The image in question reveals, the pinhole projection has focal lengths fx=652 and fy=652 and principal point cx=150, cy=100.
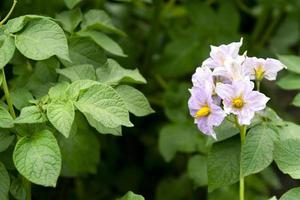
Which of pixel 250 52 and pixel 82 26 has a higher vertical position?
pixel 82 26

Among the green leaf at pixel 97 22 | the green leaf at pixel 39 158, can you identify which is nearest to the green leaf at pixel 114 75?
the green leaf at pixel 97 22

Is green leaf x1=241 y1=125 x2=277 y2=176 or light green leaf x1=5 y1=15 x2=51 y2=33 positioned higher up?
light green leaf x1=5 y1=15 x2=51 y2=33

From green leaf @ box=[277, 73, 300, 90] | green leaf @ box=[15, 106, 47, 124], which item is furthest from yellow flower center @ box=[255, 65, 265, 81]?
green leaf @ box=[15, 106, 47, 124]

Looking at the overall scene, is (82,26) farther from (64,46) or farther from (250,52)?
(250,52)

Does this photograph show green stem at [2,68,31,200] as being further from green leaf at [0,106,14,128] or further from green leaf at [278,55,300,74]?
green leaf at [278,55,300,74]

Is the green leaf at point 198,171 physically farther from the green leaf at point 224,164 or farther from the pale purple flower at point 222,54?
the pale purple flower at point 222,54

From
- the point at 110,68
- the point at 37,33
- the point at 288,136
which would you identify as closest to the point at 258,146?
the point at 288,136
